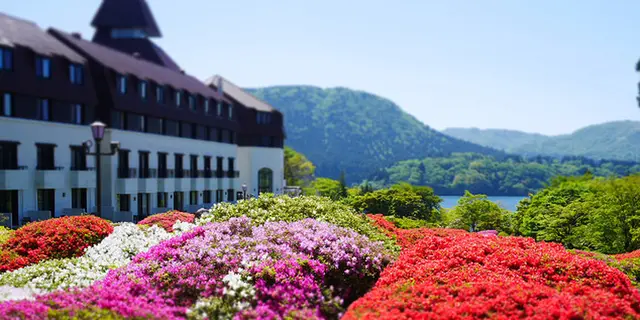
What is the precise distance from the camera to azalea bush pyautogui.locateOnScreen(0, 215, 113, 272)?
18.1 meters

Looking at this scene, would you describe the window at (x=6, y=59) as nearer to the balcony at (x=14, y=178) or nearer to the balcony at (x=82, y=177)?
the balcony at (x=14, y=178)

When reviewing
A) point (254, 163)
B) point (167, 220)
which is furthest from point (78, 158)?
point (254, 163)

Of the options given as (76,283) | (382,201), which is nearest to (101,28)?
(382,201)

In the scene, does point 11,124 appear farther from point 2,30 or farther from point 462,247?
point 462,247

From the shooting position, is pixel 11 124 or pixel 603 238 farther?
pixel 11 124

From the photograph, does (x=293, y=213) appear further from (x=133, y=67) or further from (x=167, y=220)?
(x=133, y=67)

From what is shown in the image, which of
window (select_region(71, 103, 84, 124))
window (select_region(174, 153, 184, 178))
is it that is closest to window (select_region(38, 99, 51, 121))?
window (select_region(71, 103, 84, 124))

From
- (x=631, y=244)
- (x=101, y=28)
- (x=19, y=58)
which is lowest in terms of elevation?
(x=631, y=244)

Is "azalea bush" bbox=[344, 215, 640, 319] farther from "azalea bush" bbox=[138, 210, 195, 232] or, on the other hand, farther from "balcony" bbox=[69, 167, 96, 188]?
"balcony" bbox=[69, 167, 96, 188]

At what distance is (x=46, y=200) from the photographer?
4331 centimetres

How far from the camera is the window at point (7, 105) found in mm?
40406

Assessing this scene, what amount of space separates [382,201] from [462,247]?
56.1ft

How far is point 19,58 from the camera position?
40938mm

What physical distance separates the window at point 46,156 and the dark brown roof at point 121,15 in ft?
98.7
